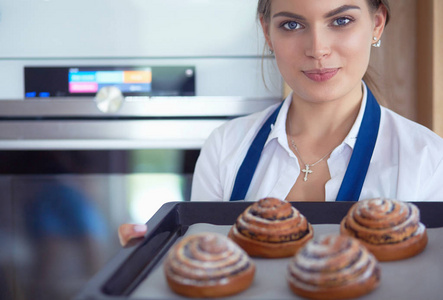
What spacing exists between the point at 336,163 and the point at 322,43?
0.29m

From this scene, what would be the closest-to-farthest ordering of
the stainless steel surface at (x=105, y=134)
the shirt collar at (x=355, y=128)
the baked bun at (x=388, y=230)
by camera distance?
the baked bun at (x=388, y=230), the shirt collar at (x=355, y=128), the stainless steel surface at (x=105, y=134)

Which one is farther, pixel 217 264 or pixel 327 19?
pixel 327 19

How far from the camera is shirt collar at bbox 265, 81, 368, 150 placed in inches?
49.4

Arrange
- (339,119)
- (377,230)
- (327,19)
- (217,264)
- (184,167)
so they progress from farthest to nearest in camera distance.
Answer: (184,167) < (339,119) < (327,19) < (377,230) < (217,264)

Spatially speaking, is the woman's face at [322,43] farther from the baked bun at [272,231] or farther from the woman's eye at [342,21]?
the baked bun at [272,231]

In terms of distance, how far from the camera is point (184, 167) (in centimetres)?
195

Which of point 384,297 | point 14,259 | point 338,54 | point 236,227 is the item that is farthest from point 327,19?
point 14,259

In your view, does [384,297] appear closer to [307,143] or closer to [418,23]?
[307,143]

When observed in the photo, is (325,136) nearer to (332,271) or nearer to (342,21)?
(342,21)

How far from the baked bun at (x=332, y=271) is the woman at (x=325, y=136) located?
1.79 ft

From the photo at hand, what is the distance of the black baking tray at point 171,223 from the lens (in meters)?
0.65

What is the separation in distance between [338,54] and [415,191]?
351mm

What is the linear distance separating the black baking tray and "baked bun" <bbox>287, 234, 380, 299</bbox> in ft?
0.68

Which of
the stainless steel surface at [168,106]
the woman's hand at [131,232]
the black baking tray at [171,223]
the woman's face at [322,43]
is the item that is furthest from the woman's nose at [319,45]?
the stainless steel surface at [168,106]
